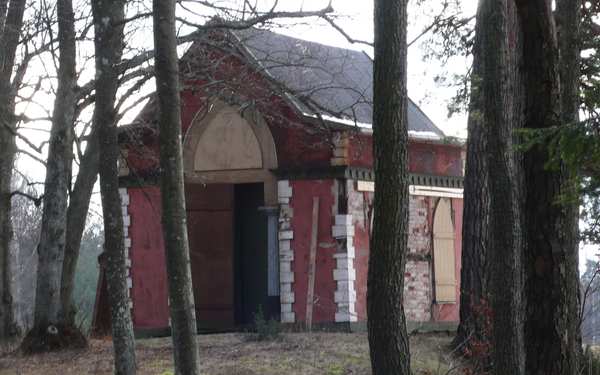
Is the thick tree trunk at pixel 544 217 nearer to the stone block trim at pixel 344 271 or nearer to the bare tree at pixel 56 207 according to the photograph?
the bare tree at pixel 56 207

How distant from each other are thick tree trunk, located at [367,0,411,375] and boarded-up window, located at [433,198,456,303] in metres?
11.6

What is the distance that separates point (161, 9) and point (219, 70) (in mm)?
8307

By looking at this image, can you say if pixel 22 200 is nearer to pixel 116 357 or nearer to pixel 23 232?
pixel 23 232

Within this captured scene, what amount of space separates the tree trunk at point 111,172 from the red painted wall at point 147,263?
8689mm

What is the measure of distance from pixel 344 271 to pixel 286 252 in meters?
1.26

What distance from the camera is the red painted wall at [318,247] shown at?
2170cm

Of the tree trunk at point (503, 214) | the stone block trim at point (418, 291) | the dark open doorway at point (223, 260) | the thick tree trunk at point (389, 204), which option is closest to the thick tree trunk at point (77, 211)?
the dark open doorway at point (223, 260)

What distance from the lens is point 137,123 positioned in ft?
71.1

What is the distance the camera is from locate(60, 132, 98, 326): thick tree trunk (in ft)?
58.9

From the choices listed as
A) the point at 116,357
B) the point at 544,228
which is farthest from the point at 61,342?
the point at 544,228

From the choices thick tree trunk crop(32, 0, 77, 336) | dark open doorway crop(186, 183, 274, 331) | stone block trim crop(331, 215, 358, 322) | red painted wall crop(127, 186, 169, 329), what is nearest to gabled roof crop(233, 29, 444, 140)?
stone block trim crop(331, 215, 358, 322)

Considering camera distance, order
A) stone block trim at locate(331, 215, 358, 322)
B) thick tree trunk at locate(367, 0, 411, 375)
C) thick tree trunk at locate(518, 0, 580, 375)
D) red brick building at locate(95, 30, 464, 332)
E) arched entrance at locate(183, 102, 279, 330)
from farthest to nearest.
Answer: arched entrance at locate(183, 102, 279, 330) < red brick building at locate(95, 30, 464, 332) < stone block trim at locate(331, 215, 358, 322) < thick tree trunk at locate(367, 0, 411, 375) < thick tree trunk at locate(518, 0, 580, 375)

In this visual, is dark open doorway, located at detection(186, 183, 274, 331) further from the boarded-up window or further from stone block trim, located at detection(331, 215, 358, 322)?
the boarded-up window

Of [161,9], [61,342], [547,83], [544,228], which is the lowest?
[61,342]
